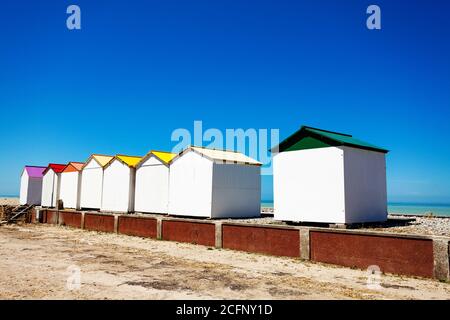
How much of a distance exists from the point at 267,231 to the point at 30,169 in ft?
124

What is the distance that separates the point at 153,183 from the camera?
24906 millimetres

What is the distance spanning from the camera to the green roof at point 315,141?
14836mm

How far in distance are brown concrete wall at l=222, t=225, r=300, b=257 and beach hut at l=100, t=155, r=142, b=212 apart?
1224 cm

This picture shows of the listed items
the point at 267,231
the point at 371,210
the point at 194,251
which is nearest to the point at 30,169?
the point at 194,251

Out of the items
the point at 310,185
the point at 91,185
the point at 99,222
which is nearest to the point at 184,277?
the point at 310,185

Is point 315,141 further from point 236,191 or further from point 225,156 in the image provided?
point 225,156

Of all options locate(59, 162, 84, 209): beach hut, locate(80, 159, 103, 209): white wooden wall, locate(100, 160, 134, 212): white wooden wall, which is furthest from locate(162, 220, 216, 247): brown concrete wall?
locate(59, 162, 84, 209): beach hut

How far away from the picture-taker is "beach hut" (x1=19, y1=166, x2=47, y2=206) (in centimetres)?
4194

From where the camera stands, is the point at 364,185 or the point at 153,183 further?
the point at 153,183

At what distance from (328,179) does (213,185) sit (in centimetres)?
813

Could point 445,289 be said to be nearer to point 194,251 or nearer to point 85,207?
point 194,251

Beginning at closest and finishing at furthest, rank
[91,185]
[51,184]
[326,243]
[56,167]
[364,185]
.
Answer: [326,243] → [364,185] → [91,185] → [56,167] → [51,184]

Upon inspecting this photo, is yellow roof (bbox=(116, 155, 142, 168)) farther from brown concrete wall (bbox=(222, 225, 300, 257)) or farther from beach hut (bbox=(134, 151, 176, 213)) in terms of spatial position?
brown concrete wall (bbox=(222, 225, 300, 257))
